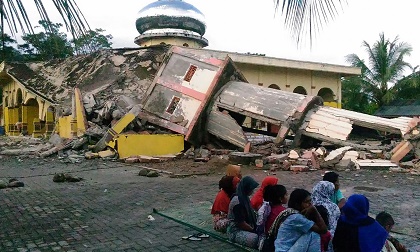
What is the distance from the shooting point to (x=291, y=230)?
3.65 meters

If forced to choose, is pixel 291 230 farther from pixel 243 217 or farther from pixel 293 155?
pixel 293 155

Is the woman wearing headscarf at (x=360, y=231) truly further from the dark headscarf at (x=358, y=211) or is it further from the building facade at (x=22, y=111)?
the building facade at (x=22, y=111)

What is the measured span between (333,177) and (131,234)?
2677 mm

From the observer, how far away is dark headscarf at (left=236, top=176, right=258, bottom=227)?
4.59 metres

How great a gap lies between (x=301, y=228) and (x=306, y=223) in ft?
0.22

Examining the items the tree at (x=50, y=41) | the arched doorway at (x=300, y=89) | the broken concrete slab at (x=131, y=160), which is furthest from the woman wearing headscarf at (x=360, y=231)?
the arched doorway at (x=300, y=89)

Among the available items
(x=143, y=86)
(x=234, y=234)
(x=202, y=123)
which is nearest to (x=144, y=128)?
(x=202, y=123)

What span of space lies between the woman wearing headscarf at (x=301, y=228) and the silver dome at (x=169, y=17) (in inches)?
884

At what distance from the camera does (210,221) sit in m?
5.72

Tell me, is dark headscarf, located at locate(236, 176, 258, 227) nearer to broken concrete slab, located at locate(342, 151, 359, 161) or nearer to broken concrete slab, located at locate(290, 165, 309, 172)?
broken concrete slab, located at locate(290, 165, 309, 172)

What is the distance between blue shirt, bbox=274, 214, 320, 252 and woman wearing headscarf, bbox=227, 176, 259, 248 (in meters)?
0.82

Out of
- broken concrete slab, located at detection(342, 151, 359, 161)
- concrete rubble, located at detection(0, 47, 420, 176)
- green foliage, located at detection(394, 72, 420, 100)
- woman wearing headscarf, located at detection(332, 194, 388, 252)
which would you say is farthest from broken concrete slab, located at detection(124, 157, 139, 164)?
green foliage, located at detection(394, 72, 420, 100)

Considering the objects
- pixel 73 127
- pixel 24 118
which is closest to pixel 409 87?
pixel 73 127

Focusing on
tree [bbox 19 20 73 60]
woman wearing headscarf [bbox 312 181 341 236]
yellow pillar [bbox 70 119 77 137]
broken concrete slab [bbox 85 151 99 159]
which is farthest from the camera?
yellow pillar [bbox 70 119 77 137]
